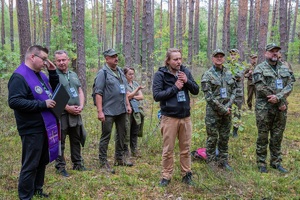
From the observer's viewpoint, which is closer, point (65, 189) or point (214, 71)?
point (65, 189)

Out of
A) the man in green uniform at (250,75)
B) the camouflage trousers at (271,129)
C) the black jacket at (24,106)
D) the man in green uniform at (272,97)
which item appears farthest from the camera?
the man in green uniform at (250,75)

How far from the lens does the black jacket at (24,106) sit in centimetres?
347

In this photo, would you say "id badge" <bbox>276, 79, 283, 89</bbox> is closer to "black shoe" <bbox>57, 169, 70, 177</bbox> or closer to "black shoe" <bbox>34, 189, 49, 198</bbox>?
"black shoe" <bbox>57, 169, 70, 177</bbox>

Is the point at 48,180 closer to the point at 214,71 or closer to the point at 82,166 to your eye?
the point at 82,166

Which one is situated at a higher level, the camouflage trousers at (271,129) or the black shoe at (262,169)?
the camouflage trousers at (271,129)

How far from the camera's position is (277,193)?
14.4ft

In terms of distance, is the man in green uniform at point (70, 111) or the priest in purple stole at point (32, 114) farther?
the man in green uniform at point (70, 111)

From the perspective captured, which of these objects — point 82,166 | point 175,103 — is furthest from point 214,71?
point 82,166

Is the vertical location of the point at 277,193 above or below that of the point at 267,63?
below

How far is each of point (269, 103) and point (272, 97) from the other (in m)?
0.23

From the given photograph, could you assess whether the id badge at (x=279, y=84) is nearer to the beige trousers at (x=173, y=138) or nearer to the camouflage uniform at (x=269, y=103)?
the camouflage uniform at (x=269, y=103)

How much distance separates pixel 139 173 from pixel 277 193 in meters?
2.38

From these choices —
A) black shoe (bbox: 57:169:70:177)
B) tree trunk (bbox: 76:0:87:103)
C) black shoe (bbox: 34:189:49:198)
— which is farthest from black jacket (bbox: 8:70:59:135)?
tree trunk (bbox: 76:0:87:103)

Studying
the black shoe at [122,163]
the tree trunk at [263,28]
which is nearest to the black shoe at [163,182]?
the black shoe at [122,163]
